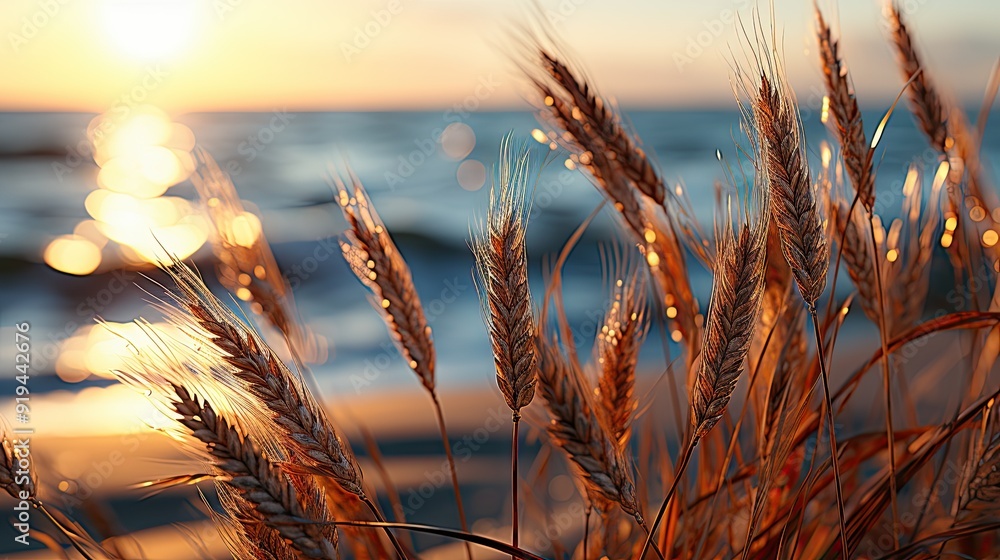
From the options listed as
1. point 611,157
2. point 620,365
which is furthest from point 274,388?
point 611,157

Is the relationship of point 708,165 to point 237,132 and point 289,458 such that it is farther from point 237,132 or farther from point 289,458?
point 289,458

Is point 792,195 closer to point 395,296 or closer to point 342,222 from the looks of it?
point 395,296

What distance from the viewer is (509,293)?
2.94ft

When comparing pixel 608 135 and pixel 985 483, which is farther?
pixel 608 135

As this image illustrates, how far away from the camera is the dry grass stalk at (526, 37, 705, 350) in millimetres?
1350

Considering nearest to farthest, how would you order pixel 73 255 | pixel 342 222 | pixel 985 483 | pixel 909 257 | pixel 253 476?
pixel 253 476 < pixel 985 483 < pixel 909 257 < pixel 73 255 < pixel 342 222

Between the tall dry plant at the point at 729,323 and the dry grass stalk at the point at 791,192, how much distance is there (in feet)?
0.08

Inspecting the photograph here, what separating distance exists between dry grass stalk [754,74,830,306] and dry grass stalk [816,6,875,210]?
0.70ft

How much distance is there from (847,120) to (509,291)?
0.60 metres

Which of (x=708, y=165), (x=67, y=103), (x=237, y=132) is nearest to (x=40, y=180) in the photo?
(x=237, y=132)

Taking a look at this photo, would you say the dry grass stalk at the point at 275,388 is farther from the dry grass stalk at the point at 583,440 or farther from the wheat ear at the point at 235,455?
the dry grass stalk at the point at 583,440

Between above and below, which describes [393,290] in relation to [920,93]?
below

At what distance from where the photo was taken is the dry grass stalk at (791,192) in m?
0.89

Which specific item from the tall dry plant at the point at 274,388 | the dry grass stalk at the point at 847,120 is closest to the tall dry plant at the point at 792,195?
the dry grass stalk at the point at 847,120
